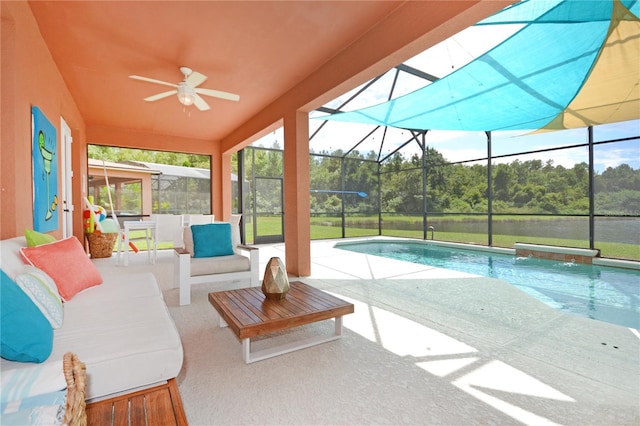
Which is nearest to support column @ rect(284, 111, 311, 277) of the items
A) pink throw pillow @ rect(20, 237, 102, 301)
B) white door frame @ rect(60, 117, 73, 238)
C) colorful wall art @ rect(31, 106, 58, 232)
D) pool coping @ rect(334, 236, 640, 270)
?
pink throw pillow @ rect(20, 237, 102, 301)

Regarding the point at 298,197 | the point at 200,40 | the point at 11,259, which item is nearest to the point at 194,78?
the point at 200,40

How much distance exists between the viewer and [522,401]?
1.55 metres

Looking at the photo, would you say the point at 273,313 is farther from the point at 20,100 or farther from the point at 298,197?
the point at 20,100

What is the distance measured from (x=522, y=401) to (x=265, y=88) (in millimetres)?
4636

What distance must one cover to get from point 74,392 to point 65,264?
1.58 m

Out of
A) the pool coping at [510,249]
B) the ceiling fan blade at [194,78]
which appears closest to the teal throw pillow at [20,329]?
the ceiling fan blade at [194,78]

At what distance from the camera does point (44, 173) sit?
3.09 m

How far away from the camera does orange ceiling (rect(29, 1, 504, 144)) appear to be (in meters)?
2.77

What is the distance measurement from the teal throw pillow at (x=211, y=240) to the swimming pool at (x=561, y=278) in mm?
3850

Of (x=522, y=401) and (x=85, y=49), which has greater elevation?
(x=85, y=49)

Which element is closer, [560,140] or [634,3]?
[634,3]

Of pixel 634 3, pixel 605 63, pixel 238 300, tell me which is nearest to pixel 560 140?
pixel 605 63

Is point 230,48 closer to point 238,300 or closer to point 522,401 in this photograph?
point 238,300

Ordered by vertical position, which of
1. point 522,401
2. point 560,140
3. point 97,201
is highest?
point 560,140
